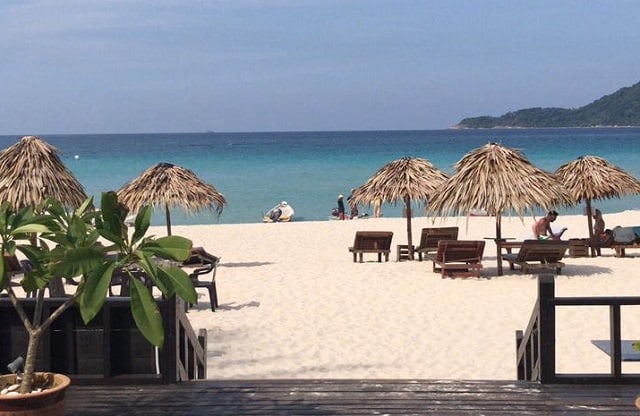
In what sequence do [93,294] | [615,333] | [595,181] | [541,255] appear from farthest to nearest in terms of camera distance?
[595,181] → [541,255] → [615,333] → [93,294]

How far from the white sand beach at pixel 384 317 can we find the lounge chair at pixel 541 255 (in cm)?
24

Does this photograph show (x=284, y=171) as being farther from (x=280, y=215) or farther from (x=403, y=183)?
(x=403, y=183)

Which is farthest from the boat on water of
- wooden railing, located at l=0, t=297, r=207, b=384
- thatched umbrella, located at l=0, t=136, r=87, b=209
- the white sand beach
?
wooden railing, located at l=0, t=297, r=207, b=384

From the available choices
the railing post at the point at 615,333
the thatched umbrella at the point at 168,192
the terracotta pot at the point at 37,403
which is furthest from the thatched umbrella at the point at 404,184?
the terracotta pot at the point at 37,403

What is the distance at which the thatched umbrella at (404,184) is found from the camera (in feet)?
54.6

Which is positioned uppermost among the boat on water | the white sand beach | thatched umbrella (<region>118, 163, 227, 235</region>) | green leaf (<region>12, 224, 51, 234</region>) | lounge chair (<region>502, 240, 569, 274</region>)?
thatched umbrella (<region>118, 163, 227, 235</region>)

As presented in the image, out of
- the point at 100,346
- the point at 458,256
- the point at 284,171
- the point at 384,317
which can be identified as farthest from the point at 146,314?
the point at 284,171

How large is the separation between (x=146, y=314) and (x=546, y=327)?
270 centimetres

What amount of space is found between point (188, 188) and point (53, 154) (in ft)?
8.16

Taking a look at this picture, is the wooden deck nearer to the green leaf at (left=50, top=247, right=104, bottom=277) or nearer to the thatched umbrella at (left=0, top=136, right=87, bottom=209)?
the green leaf at (left=50, top=247, right=104, bottom=277)

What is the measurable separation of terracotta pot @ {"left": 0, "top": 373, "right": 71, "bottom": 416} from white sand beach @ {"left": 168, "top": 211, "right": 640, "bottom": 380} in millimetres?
3965

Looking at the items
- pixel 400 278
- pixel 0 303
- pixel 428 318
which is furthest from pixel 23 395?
pixel 400 278

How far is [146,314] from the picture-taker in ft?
12.1

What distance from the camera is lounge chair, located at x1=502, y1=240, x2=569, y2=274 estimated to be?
553 inches
